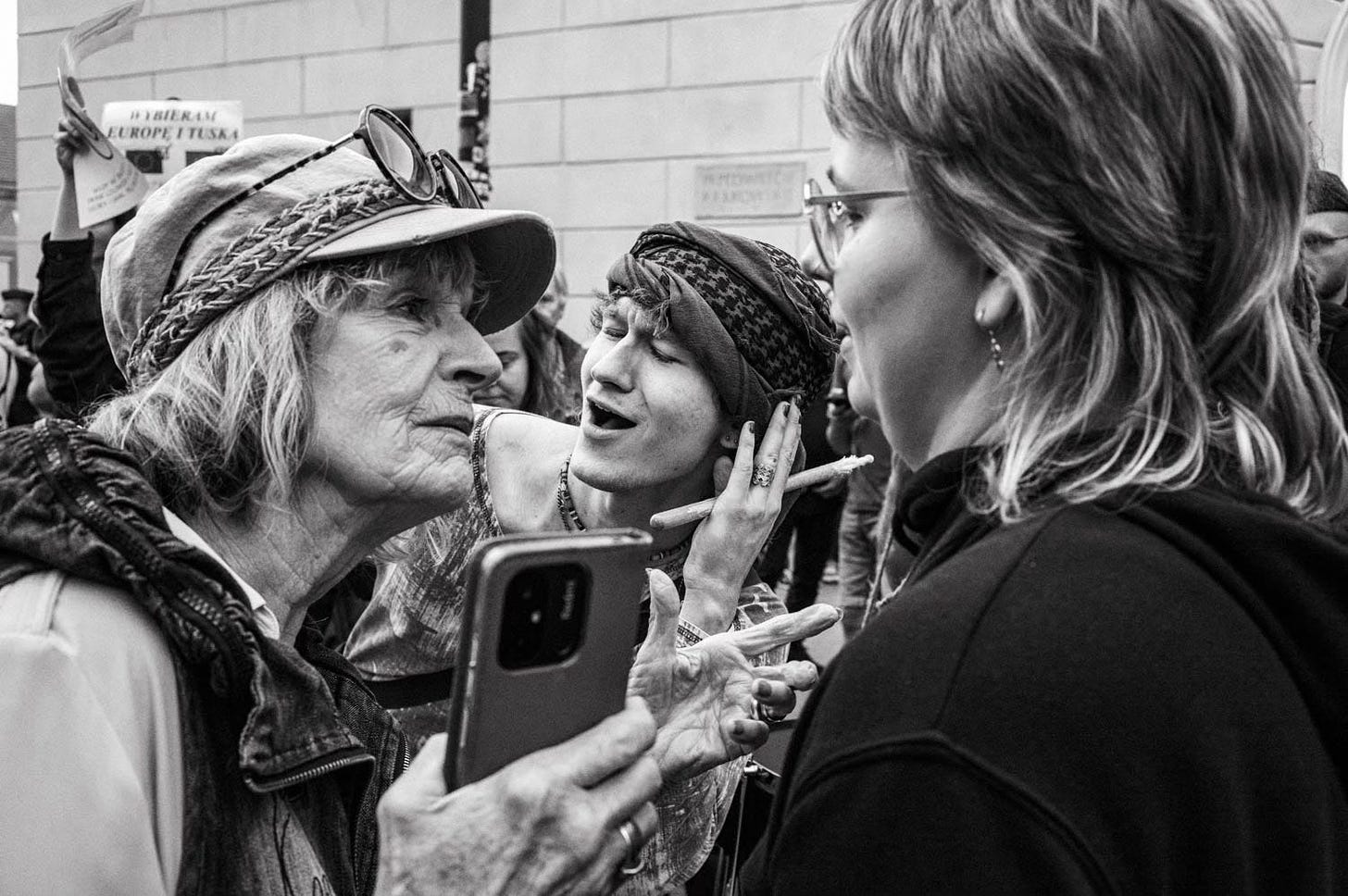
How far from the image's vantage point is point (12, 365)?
8688mm

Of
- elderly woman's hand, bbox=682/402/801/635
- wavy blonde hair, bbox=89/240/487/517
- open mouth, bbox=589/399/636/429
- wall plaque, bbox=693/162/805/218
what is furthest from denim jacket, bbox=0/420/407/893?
wall plaque, bbox=693/162/805/218

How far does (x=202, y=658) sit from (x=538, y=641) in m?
0.45

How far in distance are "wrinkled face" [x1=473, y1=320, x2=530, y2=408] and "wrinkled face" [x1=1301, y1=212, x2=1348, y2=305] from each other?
269 centimetres

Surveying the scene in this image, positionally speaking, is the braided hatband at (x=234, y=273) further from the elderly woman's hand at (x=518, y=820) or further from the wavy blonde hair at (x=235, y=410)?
the elderly woman's hand at (x=518, y=820)

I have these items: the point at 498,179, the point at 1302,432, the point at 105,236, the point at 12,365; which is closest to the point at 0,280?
the point at 498,179

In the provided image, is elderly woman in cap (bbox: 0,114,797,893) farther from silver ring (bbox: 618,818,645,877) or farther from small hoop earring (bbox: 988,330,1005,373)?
small hoop earring (bbox: 988,330,1005,373)

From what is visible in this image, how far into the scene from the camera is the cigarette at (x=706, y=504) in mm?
2732

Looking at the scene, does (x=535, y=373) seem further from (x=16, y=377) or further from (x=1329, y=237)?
(x=16, y=377)

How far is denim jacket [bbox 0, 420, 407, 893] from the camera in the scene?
1.51 m

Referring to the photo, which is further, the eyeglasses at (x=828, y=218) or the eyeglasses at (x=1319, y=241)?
the eyeglasses at (x=1319, y=241)

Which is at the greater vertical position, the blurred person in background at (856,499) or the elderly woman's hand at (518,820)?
the elderly woman's hand at (518,820)

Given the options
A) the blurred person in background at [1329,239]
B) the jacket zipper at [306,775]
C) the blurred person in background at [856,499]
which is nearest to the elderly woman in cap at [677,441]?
the jacket zipper at [306,775]

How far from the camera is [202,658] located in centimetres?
153

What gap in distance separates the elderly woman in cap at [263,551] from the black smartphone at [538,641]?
3 centimetres
